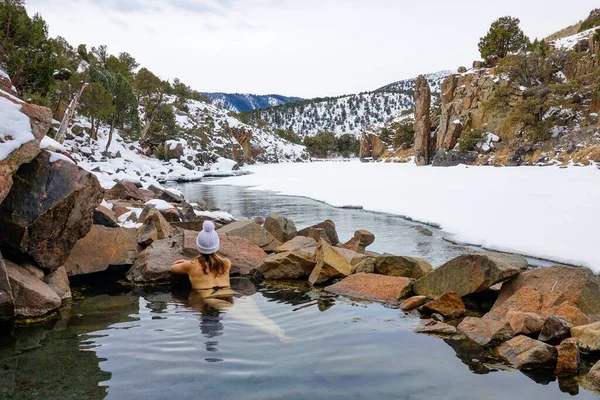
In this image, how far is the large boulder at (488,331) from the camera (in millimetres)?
4766

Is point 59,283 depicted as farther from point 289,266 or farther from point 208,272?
point 289,266

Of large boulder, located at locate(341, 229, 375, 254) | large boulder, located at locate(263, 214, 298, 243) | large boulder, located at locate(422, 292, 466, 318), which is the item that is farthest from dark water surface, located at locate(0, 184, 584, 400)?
large boulder, located at locate(263, 214, 298, 243)

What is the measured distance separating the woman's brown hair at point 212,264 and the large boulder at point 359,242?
424 centimetres

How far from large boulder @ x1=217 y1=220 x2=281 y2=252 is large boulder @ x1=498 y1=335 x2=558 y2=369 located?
6398 mm

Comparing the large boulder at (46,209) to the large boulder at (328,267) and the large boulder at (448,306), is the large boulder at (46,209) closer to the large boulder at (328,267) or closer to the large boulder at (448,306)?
the large boulder at (328,267)

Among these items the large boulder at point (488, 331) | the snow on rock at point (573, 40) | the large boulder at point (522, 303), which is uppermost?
the snow on rock at point (573, 40)

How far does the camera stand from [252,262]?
879 centimetres

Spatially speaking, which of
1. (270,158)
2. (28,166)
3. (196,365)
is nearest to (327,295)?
(196,365)

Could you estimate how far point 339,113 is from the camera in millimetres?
188875

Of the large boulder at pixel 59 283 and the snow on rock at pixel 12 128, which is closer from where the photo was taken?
the snow on rock at pixel 12 128

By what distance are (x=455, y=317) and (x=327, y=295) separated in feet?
7.05

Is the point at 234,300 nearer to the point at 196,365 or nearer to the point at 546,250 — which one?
the point at 196,365

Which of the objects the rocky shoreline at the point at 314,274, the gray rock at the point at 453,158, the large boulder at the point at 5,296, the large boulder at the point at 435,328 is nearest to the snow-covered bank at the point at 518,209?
the rocky shoreline at the point at 314,274

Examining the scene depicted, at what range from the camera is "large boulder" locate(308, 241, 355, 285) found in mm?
7816
